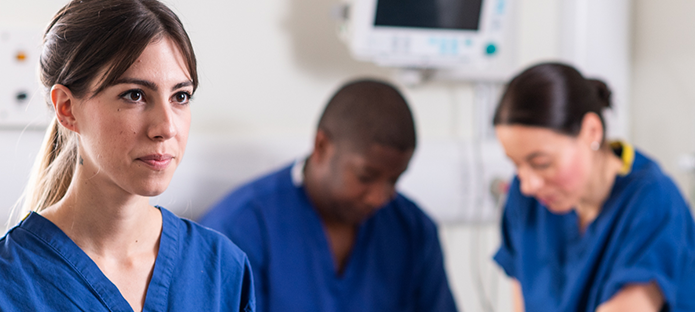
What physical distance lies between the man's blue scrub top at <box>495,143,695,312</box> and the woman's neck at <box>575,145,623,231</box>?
0.02 metres

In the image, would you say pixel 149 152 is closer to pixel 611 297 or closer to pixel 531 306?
pixel 611 297

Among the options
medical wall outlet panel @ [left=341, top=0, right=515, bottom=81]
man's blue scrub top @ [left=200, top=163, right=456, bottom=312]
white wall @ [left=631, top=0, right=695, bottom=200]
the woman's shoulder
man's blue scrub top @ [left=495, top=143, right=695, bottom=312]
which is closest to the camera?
the woman's shoulder

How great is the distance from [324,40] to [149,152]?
1.16m

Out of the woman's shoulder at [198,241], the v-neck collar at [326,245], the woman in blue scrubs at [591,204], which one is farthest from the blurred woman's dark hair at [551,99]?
the woman's shoulder at [198,241]

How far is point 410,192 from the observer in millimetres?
1446

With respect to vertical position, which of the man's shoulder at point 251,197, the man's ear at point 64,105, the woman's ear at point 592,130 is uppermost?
the man's ear at point 64,105

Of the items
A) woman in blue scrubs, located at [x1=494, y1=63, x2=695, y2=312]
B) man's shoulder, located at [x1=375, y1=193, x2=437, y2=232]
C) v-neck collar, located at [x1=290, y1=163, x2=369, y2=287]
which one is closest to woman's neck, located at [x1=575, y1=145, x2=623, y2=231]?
woman in blue scrubs, located at [x1=494, y1=63, x2=695, y2=312]

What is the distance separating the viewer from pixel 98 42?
34 cm

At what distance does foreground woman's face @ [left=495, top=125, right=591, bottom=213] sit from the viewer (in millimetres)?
1097

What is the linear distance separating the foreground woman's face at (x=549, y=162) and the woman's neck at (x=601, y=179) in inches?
0.8

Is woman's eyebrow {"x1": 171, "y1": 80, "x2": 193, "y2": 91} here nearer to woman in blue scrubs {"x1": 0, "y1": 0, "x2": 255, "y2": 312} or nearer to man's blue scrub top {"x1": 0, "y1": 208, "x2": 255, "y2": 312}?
woman in blue scrubs {"x1": 0, "y1": 0, "x2": 255, "y2": 312}

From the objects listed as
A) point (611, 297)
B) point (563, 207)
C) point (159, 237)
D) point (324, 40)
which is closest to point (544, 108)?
point (563, 207)

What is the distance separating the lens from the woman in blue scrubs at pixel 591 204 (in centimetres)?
101

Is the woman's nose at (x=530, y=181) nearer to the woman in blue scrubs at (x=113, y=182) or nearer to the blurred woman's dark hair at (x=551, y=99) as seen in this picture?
the blurred woman's dark hair at (x=551, y=99)
